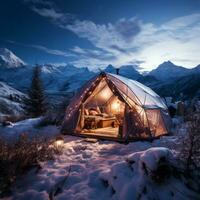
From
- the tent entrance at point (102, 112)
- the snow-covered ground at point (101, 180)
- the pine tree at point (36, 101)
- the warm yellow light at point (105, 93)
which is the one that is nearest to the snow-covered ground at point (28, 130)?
the tent entrance at point (102, 112)

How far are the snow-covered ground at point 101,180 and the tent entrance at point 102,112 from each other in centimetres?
535

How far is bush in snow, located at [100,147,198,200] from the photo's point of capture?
5383 mm

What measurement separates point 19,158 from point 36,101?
23.3 metres

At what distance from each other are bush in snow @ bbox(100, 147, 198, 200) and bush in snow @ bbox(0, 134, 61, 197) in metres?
2.75

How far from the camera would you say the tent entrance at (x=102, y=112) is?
14.0 metres

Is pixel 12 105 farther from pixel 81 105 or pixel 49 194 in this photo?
pixel 49 194

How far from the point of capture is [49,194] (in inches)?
241

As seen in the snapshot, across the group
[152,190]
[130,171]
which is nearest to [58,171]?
[130,171]

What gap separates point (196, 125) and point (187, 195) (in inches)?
79.7

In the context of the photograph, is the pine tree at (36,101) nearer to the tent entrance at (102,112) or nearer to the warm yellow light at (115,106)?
the tent entrance at (102,112)

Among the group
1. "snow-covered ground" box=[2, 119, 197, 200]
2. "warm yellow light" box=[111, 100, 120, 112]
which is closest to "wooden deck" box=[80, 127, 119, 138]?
"snow-covered ground" box=[2, 119, 197, 200]

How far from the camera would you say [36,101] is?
2994 cm

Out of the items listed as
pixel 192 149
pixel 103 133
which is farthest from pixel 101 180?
pixel 103 133

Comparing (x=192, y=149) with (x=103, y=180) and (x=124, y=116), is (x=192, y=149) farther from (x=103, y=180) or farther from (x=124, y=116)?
(x=124, y=116)
